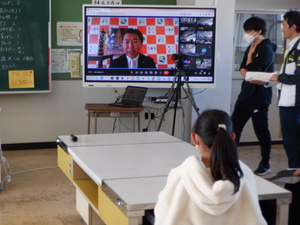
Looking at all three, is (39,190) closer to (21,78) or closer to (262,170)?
(21,78)

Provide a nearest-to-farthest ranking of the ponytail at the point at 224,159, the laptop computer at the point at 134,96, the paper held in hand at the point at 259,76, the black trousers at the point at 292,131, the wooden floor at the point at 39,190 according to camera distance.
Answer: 1. the ponytail at the point at 224,159
2. the wooden floor at the point at 39,190
3. the black trousers at the point at 292,131
4. the paper held in hand at the point at 259,76
5. the laptop computer at the point at 134,96

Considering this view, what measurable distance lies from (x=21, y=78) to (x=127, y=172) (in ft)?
12.5

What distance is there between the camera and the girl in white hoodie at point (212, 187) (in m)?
1.65

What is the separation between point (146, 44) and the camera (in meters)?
5.39

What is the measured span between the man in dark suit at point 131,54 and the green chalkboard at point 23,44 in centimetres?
113

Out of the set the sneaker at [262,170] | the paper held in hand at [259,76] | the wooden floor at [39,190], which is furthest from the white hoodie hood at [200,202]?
the sneaker at [262,170]

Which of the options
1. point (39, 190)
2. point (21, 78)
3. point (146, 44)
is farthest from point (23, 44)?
point (39, 190)

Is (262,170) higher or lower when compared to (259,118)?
lower

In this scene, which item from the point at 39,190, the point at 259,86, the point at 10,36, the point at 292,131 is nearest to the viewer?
the point at 292,131

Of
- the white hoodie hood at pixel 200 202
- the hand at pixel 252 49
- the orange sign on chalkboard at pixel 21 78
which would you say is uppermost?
the hand at pixel 252 49

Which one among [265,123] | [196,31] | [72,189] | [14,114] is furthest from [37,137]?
[265,123]

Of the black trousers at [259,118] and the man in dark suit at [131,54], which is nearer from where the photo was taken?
the black trousers at [259,118]

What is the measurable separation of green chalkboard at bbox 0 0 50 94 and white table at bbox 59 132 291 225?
2815mm

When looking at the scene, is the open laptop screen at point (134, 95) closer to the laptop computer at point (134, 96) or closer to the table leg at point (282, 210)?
the laptop computer at point (134, 96)
